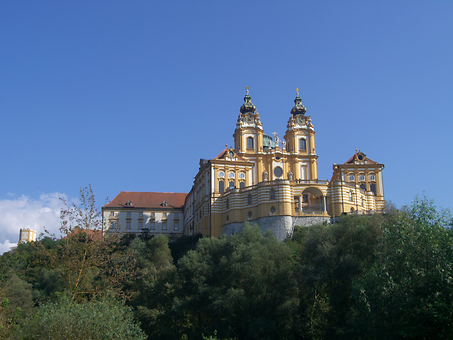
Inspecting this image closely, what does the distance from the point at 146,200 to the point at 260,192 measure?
36169 millimetres

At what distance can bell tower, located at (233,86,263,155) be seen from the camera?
79625mm

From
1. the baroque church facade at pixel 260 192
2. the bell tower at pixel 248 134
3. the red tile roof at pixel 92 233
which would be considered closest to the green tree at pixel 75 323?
the red tile roof at pixel 92 233

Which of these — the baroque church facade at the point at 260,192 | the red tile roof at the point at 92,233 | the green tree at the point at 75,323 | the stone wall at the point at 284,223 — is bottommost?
the green tree at the point at 75,323

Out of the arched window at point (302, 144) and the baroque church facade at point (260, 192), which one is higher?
the arched window at point (302, 144)

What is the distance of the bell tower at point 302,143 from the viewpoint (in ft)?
265

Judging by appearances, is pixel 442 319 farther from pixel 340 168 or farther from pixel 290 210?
pixel 340 168

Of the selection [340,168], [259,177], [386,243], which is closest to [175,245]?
[259,177]

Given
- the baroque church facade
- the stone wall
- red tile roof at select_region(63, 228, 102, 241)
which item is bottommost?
red tile roof at select_region(63, 228, 102, 241)

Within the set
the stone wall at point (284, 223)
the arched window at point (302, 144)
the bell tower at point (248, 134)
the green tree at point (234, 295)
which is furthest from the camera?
the arched window at point (302, 144)

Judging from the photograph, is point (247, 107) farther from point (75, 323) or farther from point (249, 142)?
point (75, 323)

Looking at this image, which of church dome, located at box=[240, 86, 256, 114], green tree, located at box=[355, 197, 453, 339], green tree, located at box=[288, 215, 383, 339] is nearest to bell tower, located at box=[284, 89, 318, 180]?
church dome, located at box=[240, 86, 256, 114]

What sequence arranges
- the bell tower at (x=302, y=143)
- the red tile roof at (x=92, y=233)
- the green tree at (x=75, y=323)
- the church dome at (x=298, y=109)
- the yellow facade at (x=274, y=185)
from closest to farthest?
the red tile roof at (x=92, y=233) → the green tree at (x=75, y=323) → the yellow facade at (x=274, y=185) → the bell tower at (x=302, y=143) → the church dome at (x=298, y=109)

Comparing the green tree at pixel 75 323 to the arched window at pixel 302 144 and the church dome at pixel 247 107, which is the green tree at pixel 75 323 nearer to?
the church dome at pixel 247 107

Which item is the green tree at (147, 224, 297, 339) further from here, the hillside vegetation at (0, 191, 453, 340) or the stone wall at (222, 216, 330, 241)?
the stone wall at (222, 216, 330, 241)
